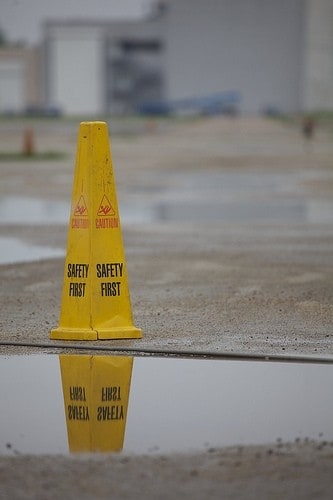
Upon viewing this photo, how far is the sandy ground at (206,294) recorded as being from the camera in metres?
5.07

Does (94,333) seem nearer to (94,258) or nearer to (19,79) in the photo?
(94,258)

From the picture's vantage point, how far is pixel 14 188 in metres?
24.8

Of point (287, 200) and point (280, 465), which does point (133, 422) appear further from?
point (287, 200)

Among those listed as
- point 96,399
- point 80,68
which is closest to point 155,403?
point 96,399

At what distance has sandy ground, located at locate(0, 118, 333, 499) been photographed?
5070 millimetres

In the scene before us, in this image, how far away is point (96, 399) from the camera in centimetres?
657

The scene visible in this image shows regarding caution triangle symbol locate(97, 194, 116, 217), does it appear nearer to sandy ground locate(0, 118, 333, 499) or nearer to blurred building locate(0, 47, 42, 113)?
sandy ground locate(0, 118, 333, 499)

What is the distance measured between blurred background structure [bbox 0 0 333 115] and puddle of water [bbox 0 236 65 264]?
101 m

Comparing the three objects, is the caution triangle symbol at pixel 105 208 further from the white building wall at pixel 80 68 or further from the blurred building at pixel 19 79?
the blurred building at pixel 19 79

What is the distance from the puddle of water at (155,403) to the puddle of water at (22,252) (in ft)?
17.0

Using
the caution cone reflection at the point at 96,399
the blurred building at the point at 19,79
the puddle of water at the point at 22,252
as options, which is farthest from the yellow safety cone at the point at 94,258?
the blurred building at the point at 19,79

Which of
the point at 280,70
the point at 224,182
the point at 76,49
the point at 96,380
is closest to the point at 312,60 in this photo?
the point at 280,70

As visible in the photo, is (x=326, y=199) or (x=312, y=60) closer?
(x=326, y=199)

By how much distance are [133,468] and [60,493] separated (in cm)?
42
